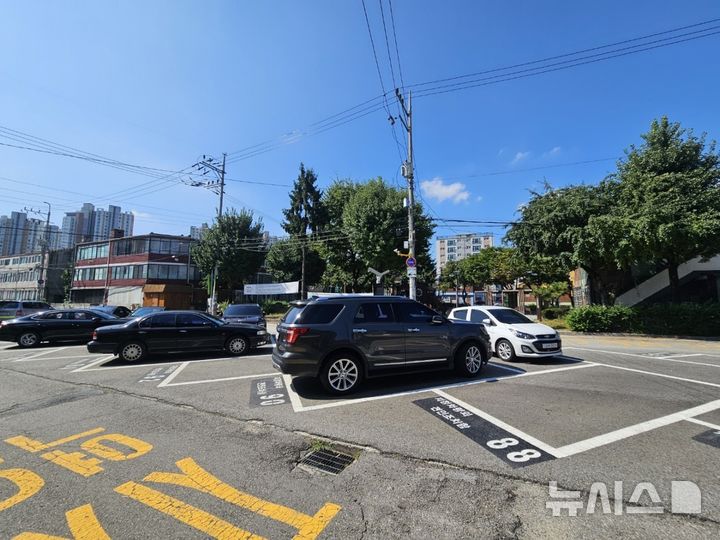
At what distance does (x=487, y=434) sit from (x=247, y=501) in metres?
2.98

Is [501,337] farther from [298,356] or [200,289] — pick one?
[200,289]

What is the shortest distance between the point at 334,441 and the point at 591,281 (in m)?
25.2

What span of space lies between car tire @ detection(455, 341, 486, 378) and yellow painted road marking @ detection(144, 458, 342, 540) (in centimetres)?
524

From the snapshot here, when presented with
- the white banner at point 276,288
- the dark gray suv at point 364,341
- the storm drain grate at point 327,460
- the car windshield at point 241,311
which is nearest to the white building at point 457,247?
the white banner at point 276,288

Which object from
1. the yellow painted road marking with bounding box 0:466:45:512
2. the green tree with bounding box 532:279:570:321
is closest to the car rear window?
the yellow painted road marking with bounding box 0:466:45:512

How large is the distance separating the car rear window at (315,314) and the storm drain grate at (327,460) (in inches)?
102

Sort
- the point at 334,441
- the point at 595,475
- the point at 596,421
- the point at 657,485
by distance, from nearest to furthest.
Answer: the point at 657,485
the point at 595,475
the point at 334,441
the point at 596,421

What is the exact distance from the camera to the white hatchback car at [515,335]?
9.55 m

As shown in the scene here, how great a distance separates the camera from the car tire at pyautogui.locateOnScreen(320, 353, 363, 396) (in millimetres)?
6387

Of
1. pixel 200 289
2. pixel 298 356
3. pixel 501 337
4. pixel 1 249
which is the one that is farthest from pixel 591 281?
pixel 1 249

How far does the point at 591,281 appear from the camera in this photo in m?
24.1

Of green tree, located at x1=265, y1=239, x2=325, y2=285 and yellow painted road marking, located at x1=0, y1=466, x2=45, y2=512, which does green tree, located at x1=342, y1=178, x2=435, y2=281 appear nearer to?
green tree, located at x1=265, y1=239, x2=325, y2=285

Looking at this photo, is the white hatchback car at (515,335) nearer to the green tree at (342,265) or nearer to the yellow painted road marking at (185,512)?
the yellow painted road marking at (185,512)

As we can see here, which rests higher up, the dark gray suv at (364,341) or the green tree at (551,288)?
the green tree at (551,288)
